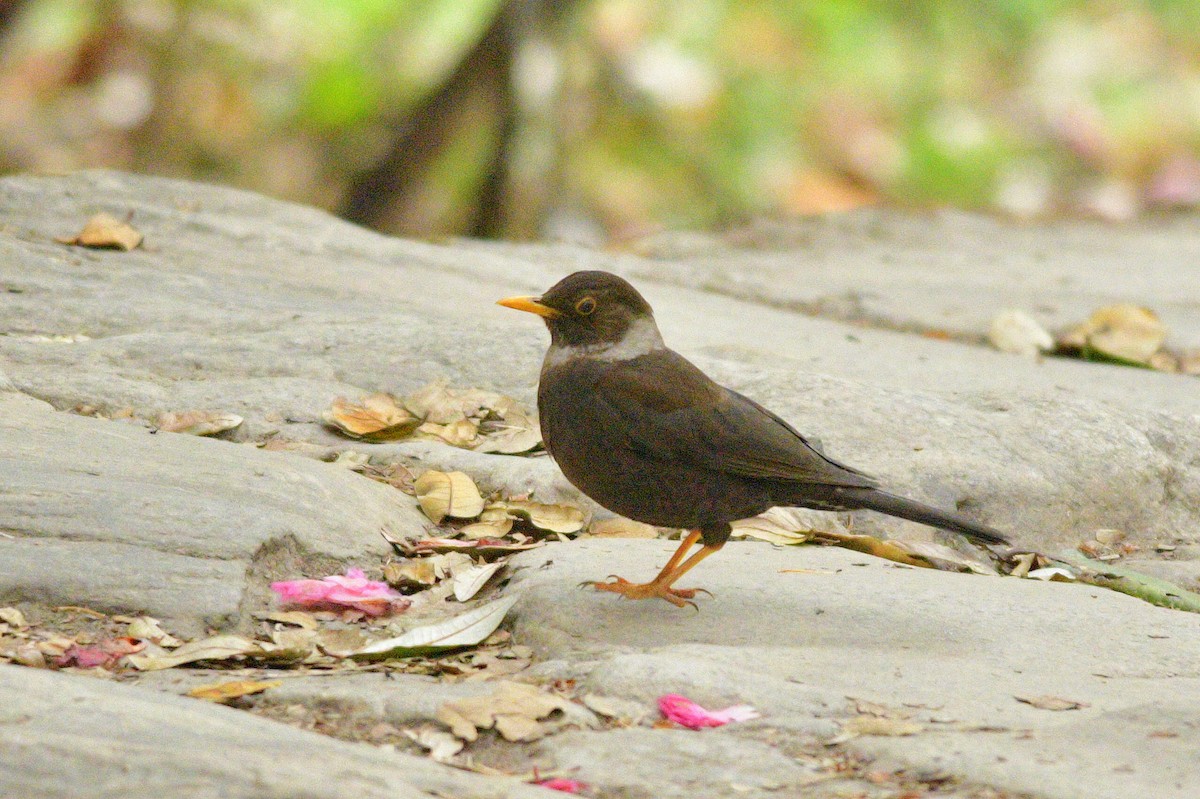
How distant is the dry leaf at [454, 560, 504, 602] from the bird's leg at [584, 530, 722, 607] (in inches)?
11.9

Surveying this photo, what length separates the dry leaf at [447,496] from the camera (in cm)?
420

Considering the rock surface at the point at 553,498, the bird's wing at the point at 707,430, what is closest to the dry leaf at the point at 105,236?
the rock surface at the point at 553,498

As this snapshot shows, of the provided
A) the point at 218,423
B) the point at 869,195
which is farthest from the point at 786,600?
the point at 869,195

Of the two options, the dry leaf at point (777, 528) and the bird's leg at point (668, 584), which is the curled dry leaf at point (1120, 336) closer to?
the dry leaf at point (777, 528)

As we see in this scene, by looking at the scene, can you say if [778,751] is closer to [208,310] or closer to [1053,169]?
[208,310]

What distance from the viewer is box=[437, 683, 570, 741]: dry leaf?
2881mm

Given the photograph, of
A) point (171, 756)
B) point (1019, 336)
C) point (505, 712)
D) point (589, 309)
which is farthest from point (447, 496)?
point (1019, 336)

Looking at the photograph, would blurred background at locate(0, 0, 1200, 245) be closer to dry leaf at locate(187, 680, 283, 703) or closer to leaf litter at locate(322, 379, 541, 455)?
leaf litter at locate(322, 379, 541, 455)

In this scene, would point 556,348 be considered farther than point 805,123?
No

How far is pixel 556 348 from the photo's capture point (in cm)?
415

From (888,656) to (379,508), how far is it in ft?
4.51

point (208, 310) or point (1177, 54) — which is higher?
point (1177, 54)

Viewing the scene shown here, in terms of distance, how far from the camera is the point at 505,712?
9.62 feet

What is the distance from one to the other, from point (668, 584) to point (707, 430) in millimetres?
380
